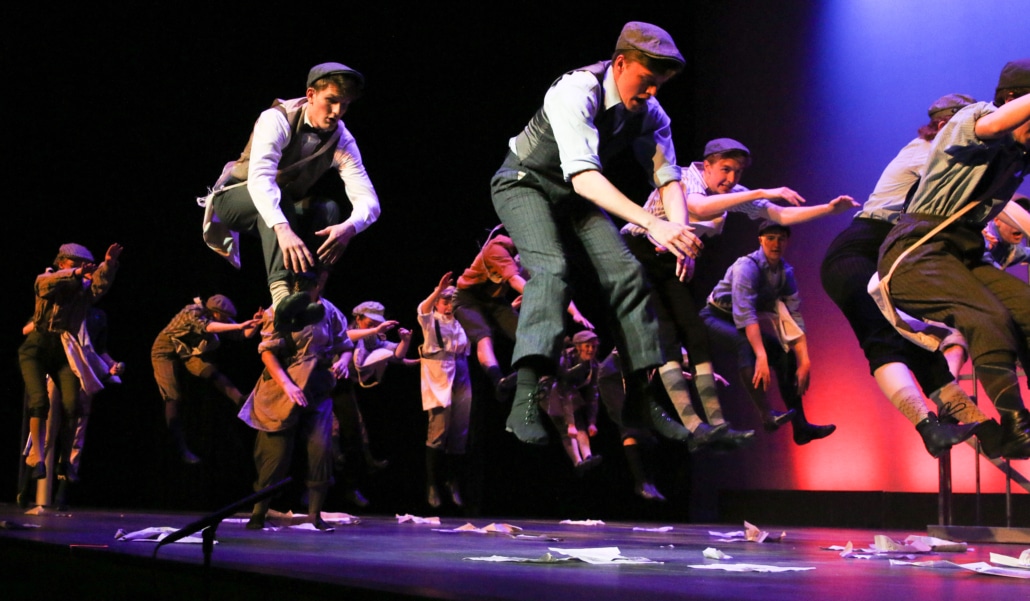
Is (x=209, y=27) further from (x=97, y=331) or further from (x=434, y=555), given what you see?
(x=434, y=555)

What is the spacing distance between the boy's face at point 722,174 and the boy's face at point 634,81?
1529 millimetres

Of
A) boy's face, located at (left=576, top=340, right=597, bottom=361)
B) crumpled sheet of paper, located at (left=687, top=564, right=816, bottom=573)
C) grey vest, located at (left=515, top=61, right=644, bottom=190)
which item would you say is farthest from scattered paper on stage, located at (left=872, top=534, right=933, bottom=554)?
boy's face, located at (left=576, top=340, right=597, bottom=361)

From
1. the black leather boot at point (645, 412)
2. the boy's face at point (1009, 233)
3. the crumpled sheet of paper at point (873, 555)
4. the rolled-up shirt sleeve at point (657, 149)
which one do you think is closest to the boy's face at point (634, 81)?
the rolled-up shirt sleeve at point (657, 149)

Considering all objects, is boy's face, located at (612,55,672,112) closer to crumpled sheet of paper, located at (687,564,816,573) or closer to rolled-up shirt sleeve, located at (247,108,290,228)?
rolled-up shirt sleeve, located at (247,108,290,228)

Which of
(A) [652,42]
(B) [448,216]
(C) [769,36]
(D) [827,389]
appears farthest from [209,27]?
(A) [652,42]

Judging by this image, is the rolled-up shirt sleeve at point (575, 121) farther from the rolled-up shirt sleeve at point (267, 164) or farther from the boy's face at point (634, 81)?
the rolled-up shirt sleeve at point (267, 164)

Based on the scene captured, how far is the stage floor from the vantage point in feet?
7.46

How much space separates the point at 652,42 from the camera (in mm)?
3488

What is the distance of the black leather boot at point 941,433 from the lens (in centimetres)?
382

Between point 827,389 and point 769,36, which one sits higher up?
point 769,36

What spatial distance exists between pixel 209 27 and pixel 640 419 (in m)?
7.13

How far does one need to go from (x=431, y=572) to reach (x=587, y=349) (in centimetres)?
592

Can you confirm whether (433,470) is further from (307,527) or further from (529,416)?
(529,416)

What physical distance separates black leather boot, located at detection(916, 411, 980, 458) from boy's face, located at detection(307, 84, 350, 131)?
2615mm
